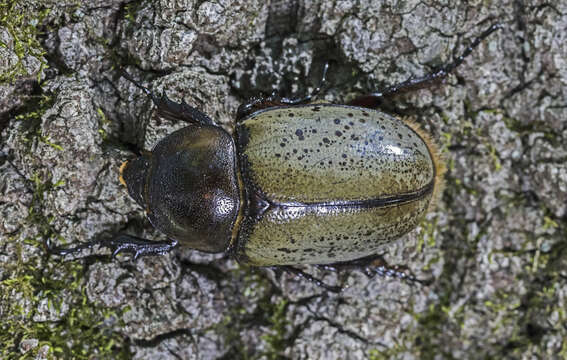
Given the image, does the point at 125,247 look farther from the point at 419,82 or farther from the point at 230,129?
the point at 419,82

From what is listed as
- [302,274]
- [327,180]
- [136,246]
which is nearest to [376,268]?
[302,274]

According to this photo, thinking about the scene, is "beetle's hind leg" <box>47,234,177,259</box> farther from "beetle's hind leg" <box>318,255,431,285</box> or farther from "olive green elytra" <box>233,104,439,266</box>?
"beetle's hind leg" <box>318,255,431,285</box>

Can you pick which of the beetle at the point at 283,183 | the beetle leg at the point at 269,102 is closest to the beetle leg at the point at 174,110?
the beetle at the point at 283,183

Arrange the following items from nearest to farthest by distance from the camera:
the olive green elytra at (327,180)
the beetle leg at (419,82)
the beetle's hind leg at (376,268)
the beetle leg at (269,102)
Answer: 1. the olive green elytra at (327,180)
2. the beetle leg at (269,102)
3. the beetle leg at (419,82)
4. the beetle's hind leg at (376,268)

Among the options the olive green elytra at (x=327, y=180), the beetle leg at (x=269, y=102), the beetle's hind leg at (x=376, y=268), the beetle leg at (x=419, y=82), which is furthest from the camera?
the beetle's hind leg at (x=376, y=268)

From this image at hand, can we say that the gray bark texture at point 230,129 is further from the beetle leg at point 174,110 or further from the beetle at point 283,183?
the beetle at point 283,183
